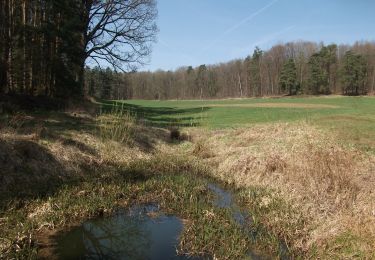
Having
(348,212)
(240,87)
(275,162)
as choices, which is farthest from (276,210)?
(240,87)

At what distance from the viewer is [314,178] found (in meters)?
9.45

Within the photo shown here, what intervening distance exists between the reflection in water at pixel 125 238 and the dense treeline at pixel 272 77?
183 feet

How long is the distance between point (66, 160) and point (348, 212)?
798cm

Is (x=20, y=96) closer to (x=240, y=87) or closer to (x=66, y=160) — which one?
(x=66, y=160)

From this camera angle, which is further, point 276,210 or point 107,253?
point 276,210

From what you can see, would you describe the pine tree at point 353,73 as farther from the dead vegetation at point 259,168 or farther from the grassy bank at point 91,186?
the grassy bank at point 91,186

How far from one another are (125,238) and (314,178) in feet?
16.2

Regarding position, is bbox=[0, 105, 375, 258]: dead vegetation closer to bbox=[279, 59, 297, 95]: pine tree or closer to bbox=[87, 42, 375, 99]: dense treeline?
bbox=[87, 42, 375, 99]: dense treeline

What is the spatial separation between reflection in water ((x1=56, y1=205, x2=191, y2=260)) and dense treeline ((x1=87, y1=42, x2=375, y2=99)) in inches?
2192

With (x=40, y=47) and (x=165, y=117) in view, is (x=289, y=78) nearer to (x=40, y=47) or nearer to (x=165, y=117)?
(x=165, y=117)

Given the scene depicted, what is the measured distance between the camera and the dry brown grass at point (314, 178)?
6.84 metres

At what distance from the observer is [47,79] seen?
21.7 m

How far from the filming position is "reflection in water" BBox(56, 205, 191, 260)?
22.1ft

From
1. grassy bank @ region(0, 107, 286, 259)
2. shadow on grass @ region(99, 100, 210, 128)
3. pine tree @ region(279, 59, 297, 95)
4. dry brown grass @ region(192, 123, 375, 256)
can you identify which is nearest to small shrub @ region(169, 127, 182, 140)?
shadow on grass @ region(99, 100, 210, 128)
